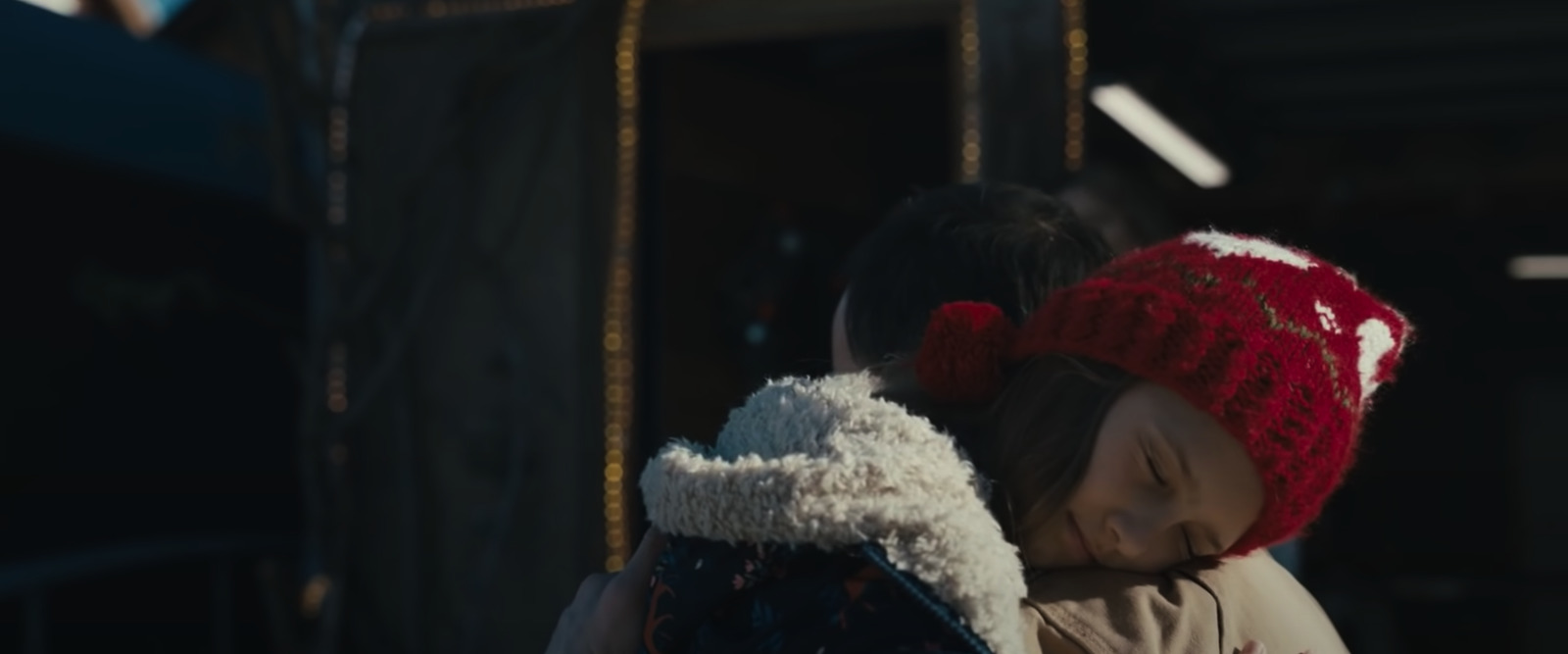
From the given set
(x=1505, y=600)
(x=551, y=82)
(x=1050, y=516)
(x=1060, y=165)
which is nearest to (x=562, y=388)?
(x=551, y=82)

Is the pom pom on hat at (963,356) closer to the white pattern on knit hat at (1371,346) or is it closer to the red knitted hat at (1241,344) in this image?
the red knitted hat at (1241,344)

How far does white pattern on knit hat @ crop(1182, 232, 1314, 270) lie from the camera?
1.44 m

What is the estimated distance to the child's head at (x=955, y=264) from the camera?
6.15ft

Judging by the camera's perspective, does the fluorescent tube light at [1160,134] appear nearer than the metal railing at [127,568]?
No

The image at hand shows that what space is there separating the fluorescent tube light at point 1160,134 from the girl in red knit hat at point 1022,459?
4.39 m

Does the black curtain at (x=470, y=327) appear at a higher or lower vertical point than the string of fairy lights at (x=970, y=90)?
lower

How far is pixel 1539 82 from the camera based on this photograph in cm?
601

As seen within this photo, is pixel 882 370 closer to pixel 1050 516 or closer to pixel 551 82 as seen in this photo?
pixel 1050 516

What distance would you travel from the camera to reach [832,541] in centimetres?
125

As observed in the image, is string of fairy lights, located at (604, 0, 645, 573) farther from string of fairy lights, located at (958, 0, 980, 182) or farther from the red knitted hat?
the red knitted hat

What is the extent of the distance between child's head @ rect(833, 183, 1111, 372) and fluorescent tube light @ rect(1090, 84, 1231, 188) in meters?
3.88

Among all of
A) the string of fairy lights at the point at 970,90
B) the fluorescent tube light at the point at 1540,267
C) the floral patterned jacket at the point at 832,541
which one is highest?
the string of fairy lights at the point at 970,90

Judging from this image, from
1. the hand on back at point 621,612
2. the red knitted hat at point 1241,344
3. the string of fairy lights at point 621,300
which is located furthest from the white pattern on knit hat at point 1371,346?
the string of fairy lights at point 621,300

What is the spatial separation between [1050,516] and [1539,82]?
17.1 feet
